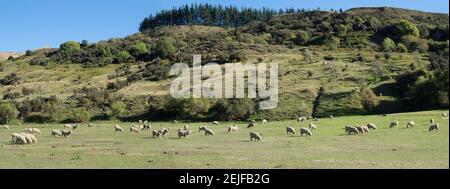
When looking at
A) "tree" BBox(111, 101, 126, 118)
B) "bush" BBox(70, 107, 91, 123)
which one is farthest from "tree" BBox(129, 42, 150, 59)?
"bush" BBox(70, 107, 91, 123)

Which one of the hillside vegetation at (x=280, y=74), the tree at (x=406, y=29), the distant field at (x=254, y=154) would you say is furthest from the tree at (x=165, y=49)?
the distant field at (x=254, y=154)

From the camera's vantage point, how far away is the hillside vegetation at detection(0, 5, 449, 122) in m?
86.7

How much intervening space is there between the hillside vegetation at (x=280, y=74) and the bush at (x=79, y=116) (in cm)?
15

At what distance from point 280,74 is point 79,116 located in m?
40.6

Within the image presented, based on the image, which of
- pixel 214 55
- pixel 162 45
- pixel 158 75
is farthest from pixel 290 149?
pixel 162 45

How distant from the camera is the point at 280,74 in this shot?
370 feet

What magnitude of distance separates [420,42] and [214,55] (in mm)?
48941

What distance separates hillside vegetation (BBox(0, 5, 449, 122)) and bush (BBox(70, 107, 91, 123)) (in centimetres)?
15

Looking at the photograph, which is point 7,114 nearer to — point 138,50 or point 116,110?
point 116,110

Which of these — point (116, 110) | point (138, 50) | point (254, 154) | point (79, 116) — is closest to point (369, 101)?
point (116, 110)

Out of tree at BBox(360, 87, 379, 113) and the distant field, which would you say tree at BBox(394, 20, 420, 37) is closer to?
tree at BBox(360, 87, 379, 113)
